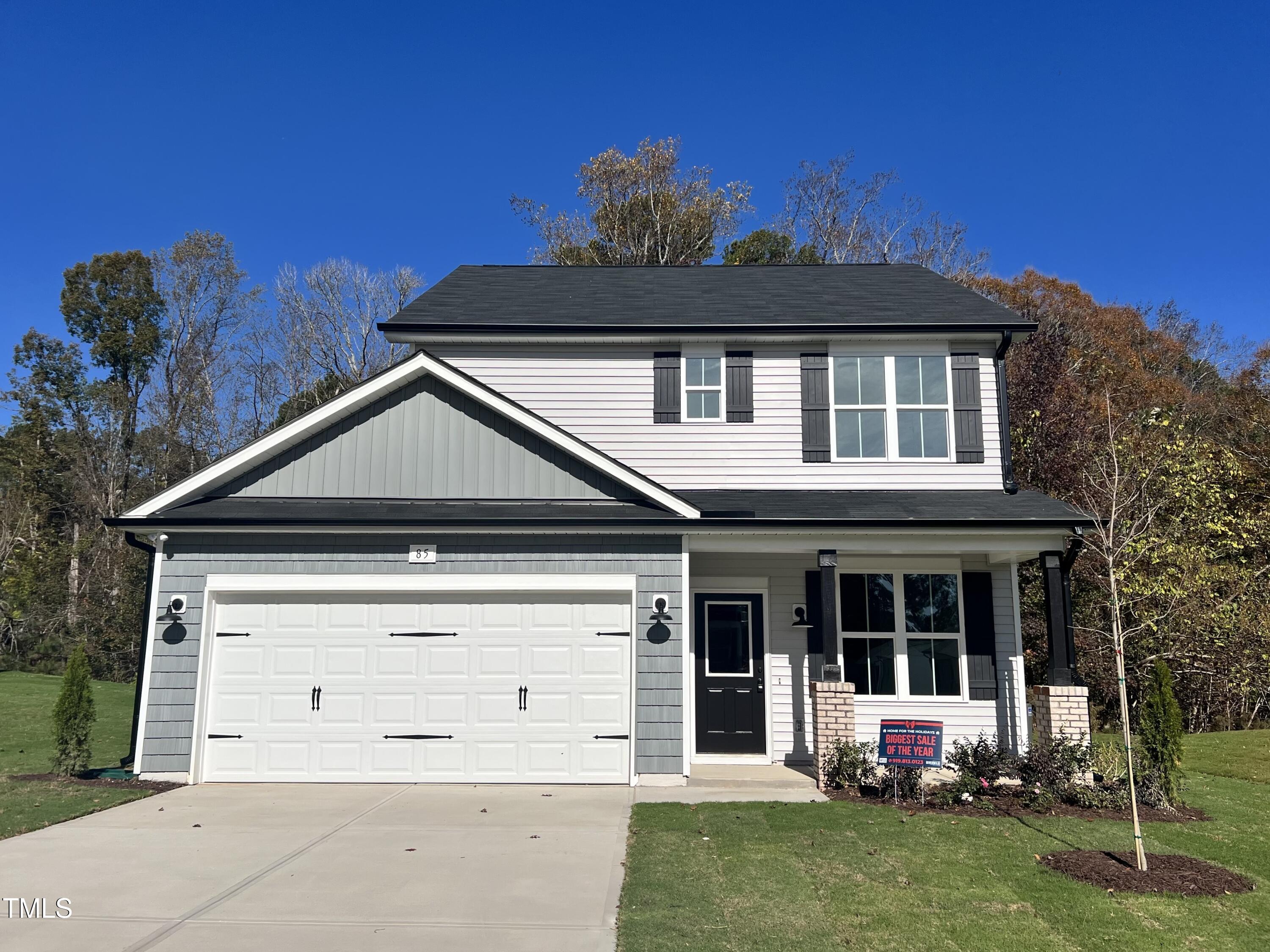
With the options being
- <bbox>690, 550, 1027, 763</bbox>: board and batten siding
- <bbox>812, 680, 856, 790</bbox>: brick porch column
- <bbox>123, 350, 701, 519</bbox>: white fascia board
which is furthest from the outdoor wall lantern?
<bbox>812, 680, 856, 790</bbox>: brick porch column

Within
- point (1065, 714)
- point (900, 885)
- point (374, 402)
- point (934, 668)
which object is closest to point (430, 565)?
point (374, 402)

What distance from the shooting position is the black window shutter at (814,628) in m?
11.1

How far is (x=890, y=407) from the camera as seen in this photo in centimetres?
1249

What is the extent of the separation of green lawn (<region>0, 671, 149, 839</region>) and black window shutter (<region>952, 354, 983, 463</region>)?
36.4ft

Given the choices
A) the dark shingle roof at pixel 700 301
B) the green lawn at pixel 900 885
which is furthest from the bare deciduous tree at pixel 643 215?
the green lawn at pixel 900 885

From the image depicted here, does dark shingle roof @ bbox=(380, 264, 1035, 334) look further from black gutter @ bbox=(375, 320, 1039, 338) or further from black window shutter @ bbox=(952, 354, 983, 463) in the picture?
black window shutter @ bbox=(952, 354, 983, 463)

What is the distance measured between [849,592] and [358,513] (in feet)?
21.9

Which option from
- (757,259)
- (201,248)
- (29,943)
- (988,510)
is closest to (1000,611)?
(988,510)

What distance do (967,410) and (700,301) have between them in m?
4.46

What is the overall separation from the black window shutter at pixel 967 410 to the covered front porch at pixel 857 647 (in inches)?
57.7

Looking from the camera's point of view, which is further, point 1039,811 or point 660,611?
point 660,611

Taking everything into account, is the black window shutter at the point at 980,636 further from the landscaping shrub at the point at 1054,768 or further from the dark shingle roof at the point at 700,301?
the dark shingle roof at the point at 700,301

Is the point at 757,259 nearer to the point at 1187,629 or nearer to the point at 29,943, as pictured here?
the point at 1187,629

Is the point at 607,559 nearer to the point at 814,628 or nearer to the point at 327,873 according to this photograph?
the point at 814,628
